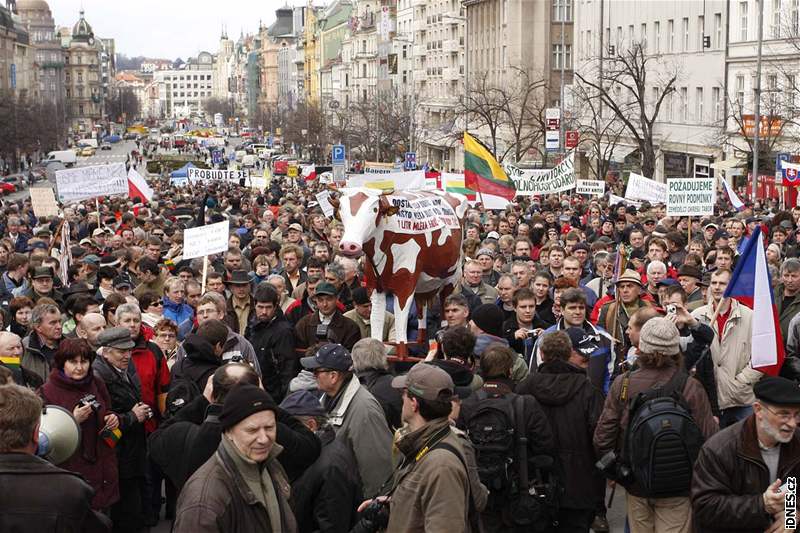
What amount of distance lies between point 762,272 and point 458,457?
10.5 ft

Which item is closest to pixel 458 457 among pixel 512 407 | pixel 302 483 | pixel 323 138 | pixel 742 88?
pixel 302 483

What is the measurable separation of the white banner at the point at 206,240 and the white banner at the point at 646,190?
12.2m

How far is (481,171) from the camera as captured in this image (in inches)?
867

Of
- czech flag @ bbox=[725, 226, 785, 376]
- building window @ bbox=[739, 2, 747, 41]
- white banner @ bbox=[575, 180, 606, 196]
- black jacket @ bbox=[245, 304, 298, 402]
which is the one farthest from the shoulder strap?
building window @ bbox=[739, 2, 747, 41]

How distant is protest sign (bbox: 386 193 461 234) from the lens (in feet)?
42.5

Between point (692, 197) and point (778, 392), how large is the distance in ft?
47.4

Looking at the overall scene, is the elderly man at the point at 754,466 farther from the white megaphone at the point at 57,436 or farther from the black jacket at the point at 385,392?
the white megaphone at the point at 57,436

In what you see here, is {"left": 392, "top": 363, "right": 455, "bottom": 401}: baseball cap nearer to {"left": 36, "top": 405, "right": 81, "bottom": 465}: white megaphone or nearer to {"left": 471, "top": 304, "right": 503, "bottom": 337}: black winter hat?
{"left": 36, "top": 405, "right": 81, "bottom": 465}: white megaphone

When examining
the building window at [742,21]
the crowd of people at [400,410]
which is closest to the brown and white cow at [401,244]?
the crowd of people at [400,410]

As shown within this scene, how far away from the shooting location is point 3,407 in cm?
582

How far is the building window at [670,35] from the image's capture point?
185 feet

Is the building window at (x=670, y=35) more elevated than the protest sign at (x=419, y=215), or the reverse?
the building window at (x=670, y=35)

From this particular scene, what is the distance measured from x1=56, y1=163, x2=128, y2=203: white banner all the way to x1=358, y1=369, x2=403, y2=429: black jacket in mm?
19011

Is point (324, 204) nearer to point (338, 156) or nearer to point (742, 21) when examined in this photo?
point (338, 156)
